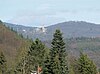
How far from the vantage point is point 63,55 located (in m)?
55.7

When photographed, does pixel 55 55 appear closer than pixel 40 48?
Yes

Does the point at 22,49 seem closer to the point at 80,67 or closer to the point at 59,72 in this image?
the point at 80,67

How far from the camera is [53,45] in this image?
5459cm

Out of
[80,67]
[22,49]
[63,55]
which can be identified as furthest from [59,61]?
[22,49]

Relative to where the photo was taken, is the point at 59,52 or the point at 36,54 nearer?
the point at 59,52

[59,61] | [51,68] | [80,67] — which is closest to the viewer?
[51,68]

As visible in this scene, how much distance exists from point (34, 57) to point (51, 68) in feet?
69.4

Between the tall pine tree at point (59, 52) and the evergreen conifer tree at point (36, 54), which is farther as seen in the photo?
the evergreen conifer tree at point (36, 54)

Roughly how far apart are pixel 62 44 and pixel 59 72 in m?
5.43

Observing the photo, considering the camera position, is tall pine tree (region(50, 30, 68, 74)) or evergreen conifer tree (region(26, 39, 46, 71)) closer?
tall pine tree (region(50, 30, 68, 74))

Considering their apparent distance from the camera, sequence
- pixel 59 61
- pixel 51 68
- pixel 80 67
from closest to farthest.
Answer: pixel 51 68
pixel 59 61
pixel 80 67

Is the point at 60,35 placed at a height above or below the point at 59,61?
above

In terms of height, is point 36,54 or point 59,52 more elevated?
point 59,52

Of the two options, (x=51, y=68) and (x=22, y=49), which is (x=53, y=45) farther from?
(x=22, y=49)
